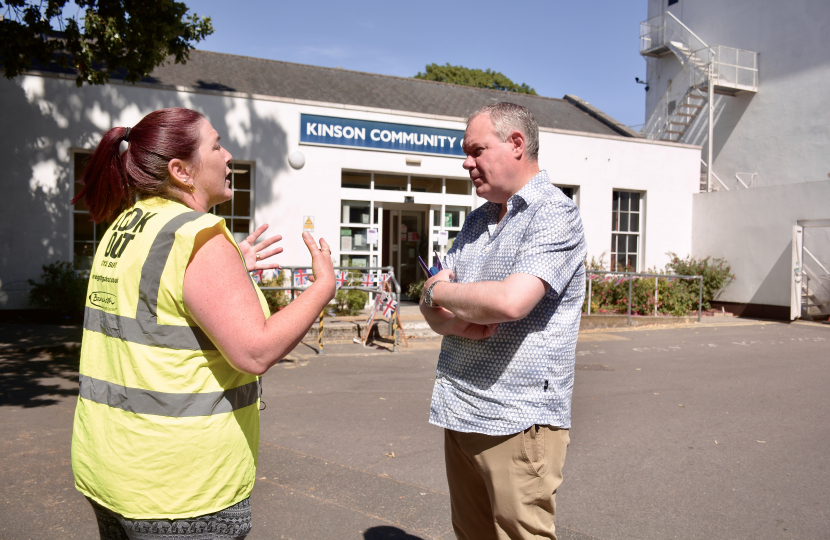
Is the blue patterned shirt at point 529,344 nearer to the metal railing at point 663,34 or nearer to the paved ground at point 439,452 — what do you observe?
the paved ground at point 439,452

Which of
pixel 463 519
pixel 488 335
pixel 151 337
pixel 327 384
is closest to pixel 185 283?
pixel 151 337

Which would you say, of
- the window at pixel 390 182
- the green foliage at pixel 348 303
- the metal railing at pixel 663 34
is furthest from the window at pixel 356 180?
the metal railing at pixel 663 34

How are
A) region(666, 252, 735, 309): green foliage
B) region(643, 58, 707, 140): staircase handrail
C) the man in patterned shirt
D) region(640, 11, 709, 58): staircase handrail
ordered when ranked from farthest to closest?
region(640, 11, 709, 58): staircase handrail → region(643, 58, 707, 140): staircase handrail → region(666, 252, 735, 309): green foliage → the man in patterned shirt

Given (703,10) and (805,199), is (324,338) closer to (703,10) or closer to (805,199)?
(805,199)

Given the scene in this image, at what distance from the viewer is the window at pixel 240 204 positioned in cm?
1289

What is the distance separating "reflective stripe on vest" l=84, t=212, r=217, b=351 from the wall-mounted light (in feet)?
37.9

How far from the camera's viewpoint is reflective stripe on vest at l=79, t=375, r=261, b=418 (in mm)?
1625

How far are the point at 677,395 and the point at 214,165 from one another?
6.70 m

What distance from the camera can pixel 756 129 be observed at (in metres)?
19.2

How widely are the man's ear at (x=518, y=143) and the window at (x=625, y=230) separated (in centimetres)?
1497

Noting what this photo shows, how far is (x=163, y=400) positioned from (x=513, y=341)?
1159mm

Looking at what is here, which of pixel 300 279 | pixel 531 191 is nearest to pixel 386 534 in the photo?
pixel 531 191

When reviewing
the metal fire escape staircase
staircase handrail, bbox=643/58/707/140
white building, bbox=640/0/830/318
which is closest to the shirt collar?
white building, bbox=640/0/830/318

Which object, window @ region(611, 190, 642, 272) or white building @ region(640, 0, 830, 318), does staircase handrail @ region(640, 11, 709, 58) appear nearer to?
white building @ region(640, 0, 830, 318)
